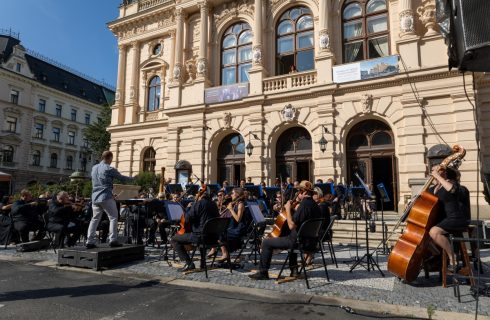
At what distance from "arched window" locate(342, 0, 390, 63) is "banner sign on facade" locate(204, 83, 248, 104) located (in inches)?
226

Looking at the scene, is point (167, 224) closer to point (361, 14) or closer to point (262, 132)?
point (262, 132)

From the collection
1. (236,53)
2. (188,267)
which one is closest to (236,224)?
(188,267)

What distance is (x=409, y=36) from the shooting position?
1509 centimetres

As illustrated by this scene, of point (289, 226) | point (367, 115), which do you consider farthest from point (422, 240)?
point (367, 115)

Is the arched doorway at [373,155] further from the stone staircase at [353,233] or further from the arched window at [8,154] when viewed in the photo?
the arched window at [8,154]

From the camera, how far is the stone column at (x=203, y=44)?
2030 centimetres

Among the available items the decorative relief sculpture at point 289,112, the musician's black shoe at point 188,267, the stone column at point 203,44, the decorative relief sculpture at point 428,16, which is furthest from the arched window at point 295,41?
the musician's black shoe at point 188,267

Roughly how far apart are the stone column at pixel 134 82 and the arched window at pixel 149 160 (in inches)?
99.6

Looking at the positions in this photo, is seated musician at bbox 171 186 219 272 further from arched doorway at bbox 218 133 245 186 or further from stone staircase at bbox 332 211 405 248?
arched doorway at bbox 218 133 245 186

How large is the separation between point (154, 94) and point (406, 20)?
1653 cm

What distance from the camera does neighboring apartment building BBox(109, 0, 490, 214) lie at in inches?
570

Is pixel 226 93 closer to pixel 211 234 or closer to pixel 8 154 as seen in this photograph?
pixel 211 234

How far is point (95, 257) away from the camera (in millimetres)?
6793

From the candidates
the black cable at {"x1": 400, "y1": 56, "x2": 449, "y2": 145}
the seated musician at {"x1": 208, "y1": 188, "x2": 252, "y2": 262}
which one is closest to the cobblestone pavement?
the seated musician at {"x1": 208, "y1": 188, "x2": 252, "y2": 262}
